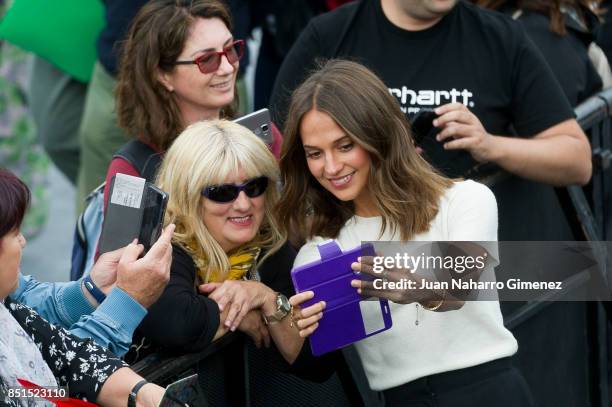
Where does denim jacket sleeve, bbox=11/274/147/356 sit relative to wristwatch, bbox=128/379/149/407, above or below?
above

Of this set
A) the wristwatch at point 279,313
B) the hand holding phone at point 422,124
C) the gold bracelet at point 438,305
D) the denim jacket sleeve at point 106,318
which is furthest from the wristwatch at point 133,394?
the hand holding phone at point 422,124

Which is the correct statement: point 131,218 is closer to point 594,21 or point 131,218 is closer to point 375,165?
point 375,165

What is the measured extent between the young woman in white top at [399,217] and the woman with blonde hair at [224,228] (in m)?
0.13

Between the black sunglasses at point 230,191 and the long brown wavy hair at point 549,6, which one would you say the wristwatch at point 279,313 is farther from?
the long brown wavy hair at point 549,6

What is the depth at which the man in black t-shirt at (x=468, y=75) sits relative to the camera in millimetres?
4340

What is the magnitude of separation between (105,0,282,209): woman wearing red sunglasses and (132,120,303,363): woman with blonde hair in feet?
1.99

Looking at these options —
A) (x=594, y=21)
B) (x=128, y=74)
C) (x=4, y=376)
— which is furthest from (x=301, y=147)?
(x=594, y=21)

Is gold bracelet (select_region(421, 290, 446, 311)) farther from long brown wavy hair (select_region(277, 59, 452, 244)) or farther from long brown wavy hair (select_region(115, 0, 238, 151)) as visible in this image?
long brown wavy hair (select_region(115, 0, 238, 151))

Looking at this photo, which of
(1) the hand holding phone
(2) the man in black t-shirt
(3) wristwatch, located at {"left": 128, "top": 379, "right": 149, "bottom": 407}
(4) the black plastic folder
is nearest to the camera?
(3) wristwatch, located at {"left": 128, "top": 379, "right": 149, "bottom": 407}

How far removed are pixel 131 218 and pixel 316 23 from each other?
5.10 feet

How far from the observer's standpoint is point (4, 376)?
8.42 ft

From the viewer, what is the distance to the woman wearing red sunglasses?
417 centimetres

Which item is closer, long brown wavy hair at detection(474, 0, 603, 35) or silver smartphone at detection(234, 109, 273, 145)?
silver smartphone at detection(234, 109, 273, 145)

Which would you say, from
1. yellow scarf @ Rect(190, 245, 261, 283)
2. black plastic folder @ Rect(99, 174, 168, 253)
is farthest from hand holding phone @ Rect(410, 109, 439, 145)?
black plastic folder @ Rect(99, 174, 168, 253)
